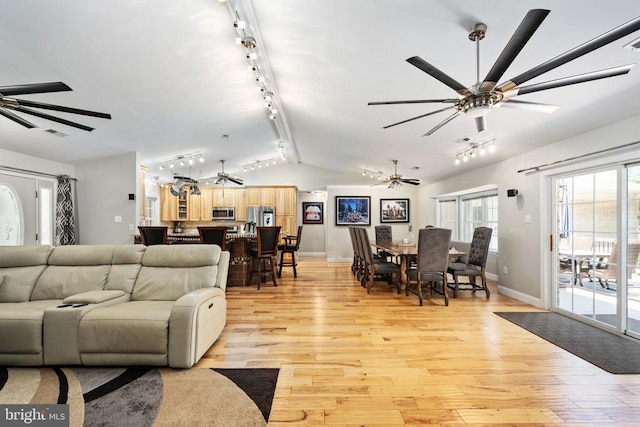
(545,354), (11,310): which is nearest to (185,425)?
(11,310)

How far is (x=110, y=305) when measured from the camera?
267 centimetres

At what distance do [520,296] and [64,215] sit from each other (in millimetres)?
7746

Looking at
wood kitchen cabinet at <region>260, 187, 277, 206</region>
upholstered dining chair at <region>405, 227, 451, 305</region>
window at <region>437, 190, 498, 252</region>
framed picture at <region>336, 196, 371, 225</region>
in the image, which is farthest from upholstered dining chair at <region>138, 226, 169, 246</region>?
window at <region>437, 190, 498, 252</region>

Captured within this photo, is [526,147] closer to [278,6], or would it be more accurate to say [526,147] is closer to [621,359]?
[621,359]

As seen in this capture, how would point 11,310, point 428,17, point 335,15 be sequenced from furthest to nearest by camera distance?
point 11,310 → point 335,15 → point 428,17

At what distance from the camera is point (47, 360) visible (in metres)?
2.37

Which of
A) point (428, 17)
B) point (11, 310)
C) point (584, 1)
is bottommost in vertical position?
point (11, 310)

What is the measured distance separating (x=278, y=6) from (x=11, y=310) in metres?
3.40

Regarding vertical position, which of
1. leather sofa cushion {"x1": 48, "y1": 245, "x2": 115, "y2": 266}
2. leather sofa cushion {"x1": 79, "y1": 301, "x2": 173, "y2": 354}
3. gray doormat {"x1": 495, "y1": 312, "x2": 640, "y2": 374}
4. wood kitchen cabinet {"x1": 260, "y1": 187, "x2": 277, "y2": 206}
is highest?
wood kitchen cabinet {"x1": 260, "y1": 187, "x2": 277, "y2": 206}

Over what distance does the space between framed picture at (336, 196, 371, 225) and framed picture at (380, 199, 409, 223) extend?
443 mm

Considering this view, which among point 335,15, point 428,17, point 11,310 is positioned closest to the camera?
point 428,17

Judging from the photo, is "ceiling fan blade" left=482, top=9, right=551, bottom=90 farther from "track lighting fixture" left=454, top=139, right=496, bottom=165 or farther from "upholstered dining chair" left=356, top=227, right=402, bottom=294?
"upholstered dining chair" left=356, top=227, right=402, bottom=294

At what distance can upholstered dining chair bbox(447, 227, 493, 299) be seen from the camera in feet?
14.9

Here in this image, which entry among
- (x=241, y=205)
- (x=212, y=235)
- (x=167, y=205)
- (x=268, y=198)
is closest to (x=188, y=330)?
(x=212, y=235)
